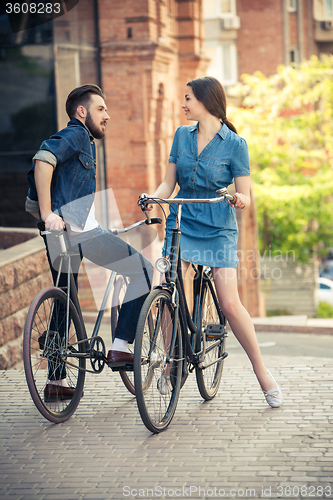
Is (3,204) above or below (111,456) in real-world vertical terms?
above

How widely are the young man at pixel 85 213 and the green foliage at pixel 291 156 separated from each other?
2279 centimetres

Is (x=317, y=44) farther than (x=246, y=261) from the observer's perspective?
Yes

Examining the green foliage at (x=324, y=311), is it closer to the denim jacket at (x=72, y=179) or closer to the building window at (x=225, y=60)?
the building window at (x=225, y=60)

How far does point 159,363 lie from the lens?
3.72 metres

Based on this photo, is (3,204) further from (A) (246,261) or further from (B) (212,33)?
(B) (212,33)

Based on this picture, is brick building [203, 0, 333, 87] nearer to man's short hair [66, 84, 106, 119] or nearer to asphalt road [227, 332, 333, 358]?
asphalt road [227, 332, 333, 358]

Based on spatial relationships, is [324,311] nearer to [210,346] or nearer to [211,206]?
[210,346]

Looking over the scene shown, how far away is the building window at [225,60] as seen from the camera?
121 ft

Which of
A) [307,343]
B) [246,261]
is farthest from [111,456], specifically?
[246,261]

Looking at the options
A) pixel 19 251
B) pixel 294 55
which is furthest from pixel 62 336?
pixel 294 55

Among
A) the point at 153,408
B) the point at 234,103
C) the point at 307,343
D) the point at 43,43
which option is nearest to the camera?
the point at 153,408

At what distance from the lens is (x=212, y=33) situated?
3631 centimetres

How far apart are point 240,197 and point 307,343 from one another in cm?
694

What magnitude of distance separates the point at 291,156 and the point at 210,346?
24.3m
